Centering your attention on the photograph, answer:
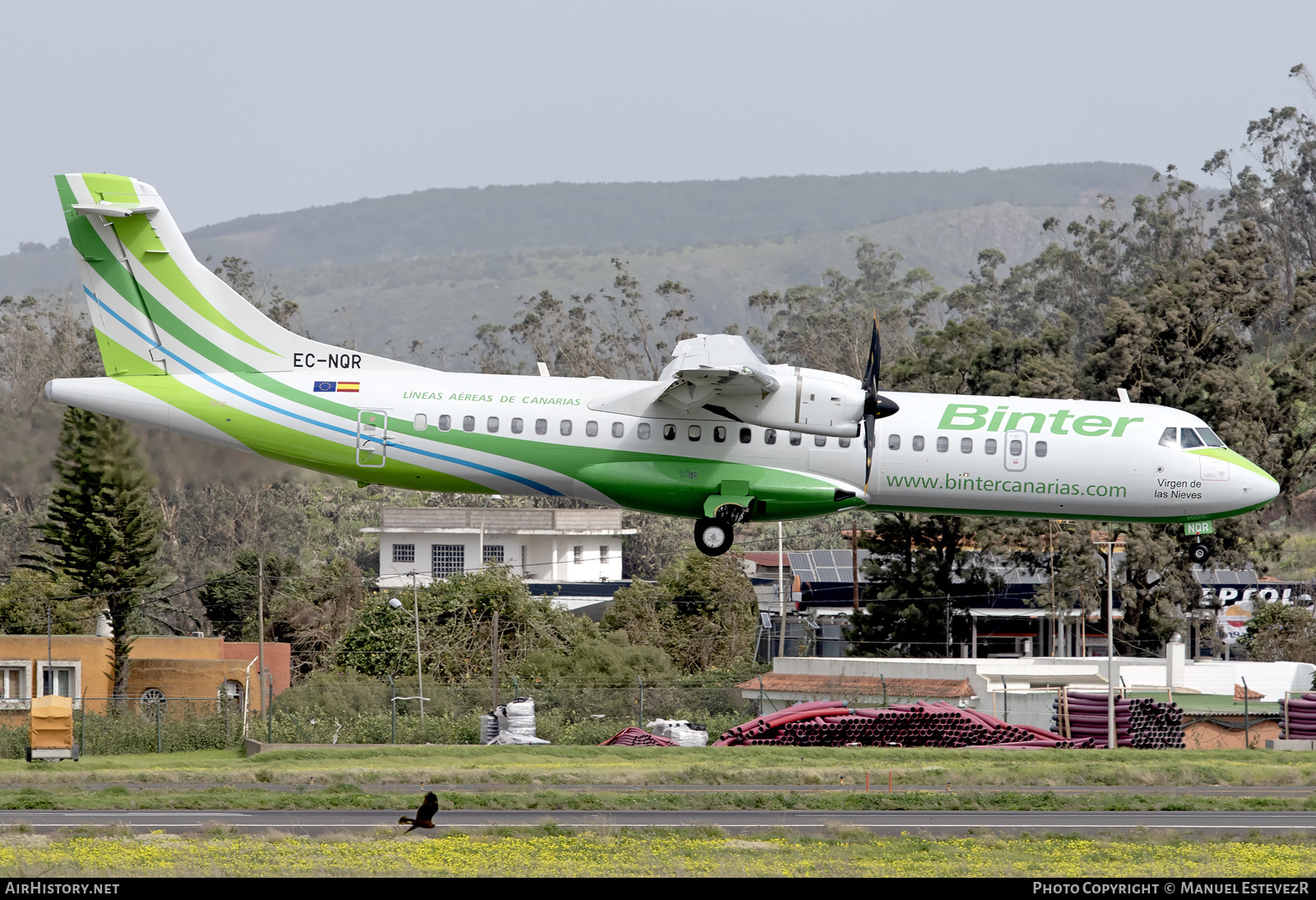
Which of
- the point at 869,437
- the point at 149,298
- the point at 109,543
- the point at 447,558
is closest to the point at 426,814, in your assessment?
the point at 869,437

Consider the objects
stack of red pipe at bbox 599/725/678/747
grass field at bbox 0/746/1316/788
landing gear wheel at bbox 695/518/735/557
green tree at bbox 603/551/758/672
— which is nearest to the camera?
landing gear wheel at bbox 695/518/735/557

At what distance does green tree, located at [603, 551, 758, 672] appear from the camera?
70312 millimetres

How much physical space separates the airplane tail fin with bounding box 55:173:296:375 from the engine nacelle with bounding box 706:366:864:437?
36.6 feet

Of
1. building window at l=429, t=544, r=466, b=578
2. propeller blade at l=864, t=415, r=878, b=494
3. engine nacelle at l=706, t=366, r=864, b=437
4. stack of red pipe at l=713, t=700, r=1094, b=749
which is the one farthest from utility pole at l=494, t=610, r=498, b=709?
building window at l=429, t=544, r=466, b=578

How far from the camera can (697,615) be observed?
71.4m

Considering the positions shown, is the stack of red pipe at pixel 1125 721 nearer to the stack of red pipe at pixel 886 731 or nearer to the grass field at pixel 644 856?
the stack of red pipe at pixel 886 731

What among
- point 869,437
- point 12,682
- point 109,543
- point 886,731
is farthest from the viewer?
point 109,543

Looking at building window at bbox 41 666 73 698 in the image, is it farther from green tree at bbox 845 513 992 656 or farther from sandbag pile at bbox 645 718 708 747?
green tree at bbox 845 513 992 656

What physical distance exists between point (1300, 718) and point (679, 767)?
20399mm

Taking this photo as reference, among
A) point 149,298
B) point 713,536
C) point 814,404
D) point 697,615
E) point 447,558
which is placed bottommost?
point 697,615

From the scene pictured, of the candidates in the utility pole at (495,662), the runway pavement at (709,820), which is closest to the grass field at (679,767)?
the utility pole at (495,662)

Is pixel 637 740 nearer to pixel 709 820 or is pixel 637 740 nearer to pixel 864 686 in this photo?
pixel 864 686

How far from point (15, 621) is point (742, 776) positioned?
38.9 m

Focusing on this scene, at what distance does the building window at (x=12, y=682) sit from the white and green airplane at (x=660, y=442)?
2618 centimetres
